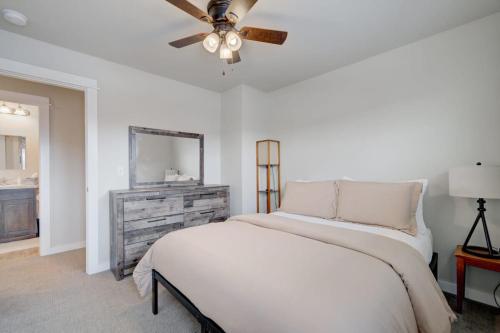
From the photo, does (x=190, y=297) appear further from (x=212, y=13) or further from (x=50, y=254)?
(x=50, y=254)

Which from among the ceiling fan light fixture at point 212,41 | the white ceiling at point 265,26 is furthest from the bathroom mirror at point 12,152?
the ceiling fan light fixture at point 212,41

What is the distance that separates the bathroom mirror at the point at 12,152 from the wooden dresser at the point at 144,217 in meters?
3.20

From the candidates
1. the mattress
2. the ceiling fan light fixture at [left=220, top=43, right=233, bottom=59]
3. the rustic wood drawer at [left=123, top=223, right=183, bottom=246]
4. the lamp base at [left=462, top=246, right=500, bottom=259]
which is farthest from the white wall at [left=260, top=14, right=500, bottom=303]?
the rustic wood drawer at [left=123, top=223, right=183, bottom=246]

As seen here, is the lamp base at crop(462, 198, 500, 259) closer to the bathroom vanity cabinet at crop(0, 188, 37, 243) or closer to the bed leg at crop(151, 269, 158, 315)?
the bed leg at crop(151, 269, 158, 315)

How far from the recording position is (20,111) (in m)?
4.24

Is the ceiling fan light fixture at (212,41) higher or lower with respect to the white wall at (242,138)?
higher

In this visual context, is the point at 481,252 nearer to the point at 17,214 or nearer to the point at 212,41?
the point at 212,41

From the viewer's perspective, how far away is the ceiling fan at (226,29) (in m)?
1.51

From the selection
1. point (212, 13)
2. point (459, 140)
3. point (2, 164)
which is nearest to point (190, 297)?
point (212, 13)

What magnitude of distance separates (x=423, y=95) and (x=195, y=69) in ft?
8.83

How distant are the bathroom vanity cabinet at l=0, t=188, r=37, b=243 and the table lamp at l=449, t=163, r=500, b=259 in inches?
230

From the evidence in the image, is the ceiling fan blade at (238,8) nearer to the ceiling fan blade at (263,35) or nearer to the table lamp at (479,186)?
the ceiling fan blade at (263,35)

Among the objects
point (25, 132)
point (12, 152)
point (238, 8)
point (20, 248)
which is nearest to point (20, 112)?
point (25, 132)

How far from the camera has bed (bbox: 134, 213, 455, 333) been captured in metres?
0.92
